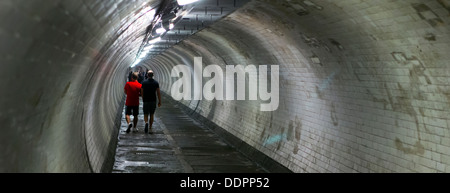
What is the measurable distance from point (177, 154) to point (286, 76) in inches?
134

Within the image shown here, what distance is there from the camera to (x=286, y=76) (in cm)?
1216

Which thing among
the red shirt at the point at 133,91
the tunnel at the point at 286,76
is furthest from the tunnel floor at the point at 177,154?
the red shirt at the point at 133,91

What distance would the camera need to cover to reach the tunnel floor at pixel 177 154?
38.4ft

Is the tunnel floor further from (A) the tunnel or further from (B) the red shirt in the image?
(B) the red shirt

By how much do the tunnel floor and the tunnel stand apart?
1.83 feet

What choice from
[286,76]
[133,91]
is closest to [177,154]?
[133,91]

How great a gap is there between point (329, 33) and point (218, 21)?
4051 mm

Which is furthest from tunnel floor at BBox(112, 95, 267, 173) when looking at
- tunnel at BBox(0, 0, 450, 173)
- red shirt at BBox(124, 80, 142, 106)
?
red shirt at BBox(124, 80, 142, 106)

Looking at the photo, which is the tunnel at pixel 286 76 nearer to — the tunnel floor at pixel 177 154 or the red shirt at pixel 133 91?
the tunnel floor at pixel 177 154

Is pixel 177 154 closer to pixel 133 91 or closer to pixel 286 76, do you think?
pixel 133 91

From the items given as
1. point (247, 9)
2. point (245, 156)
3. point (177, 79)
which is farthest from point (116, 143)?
point (177, 79)

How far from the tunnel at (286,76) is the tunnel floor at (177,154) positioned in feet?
1.83

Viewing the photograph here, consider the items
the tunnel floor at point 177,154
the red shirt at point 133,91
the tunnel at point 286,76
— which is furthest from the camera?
the red shirt at point 133,91

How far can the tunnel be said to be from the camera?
12.6 ft
